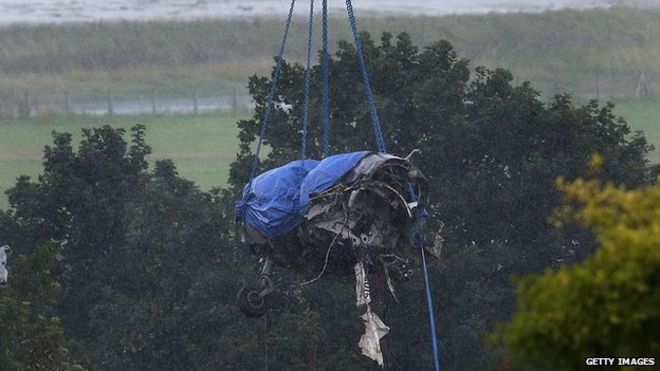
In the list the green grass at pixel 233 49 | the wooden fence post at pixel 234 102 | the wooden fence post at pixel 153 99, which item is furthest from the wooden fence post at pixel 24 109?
the wooden fence post at pixel 234 102

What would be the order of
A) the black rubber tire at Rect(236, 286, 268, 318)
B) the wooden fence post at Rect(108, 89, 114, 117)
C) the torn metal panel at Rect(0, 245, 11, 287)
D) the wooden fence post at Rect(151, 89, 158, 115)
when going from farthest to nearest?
the wooden fence post at Rect(151, 89, 158, 115)
the wooden fence post at Rect(108, 89, 114, 117)
the torn metal panel at Rect(0, 245, 11, 287)
the black rubber tire at Rect(236, 286, 268, 318)

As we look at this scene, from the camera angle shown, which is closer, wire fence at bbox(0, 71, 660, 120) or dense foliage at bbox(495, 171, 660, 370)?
dense foliage at bbox(495, 171, 660, 370)

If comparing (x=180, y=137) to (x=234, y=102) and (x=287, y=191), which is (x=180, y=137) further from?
(x=287, y=191)

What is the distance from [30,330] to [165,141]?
1376 inches

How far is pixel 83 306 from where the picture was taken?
40.7 meters

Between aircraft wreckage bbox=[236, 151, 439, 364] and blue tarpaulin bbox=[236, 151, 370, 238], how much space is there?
0.05ft

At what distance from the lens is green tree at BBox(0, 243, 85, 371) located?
2978 cm

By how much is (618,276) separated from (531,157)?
2976cm

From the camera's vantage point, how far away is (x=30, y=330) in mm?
30984

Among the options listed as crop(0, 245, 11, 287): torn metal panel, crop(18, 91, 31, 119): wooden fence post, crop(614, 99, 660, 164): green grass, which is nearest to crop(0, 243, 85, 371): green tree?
crop(0, 245, 11, 287): torn metal panel

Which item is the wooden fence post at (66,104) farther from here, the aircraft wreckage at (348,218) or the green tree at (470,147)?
the aircraft wreckage at (348,218)

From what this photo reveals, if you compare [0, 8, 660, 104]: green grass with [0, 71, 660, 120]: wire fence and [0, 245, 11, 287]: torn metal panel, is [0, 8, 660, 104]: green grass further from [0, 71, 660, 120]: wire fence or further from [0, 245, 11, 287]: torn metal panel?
[0, 245, 11, 287]: torn metal panel

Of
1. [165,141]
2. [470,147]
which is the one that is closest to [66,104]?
[165,141]

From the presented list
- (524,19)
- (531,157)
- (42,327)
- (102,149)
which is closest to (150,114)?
(524,19)
